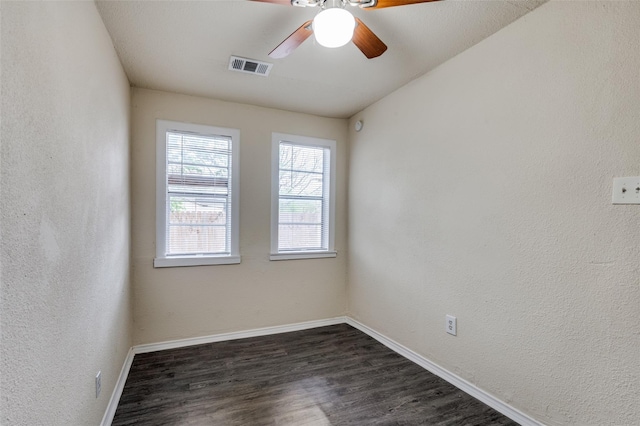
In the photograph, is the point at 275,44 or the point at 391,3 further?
the point at 275,44

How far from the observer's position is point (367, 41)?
68.2 inches

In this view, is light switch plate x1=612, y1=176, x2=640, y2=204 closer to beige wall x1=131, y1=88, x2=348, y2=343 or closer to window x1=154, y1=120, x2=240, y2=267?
beige wall x1=131, y1=88, x2=348, y2=343

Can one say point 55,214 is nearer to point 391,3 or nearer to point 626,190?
point 391,3

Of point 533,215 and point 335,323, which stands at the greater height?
point 533,215

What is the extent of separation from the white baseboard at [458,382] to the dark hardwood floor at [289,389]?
46 millimetres

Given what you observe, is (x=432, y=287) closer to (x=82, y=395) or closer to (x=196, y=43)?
(x=82, y=395)

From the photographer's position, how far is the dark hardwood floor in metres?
1.92

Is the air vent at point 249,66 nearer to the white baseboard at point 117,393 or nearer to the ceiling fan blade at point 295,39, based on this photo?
the ceiling fan blade at point 295,39

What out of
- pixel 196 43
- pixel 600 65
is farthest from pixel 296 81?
pixel 600 65

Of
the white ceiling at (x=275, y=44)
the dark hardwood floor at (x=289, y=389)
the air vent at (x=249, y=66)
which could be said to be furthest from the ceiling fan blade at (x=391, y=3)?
the dark hardwood floor at (x=289, y=389)

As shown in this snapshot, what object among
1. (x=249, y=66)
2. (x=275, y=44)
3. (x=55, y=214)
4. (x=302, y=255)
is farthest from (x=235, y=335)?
(x=275, y=44)

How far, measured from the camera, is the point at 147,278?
2854 millimetres

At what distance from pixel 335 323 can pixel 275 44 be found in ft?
9.58

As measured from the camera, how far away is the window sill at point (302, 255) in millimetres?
3350
